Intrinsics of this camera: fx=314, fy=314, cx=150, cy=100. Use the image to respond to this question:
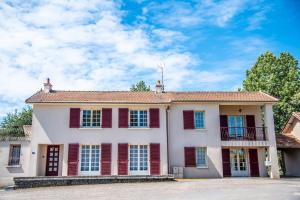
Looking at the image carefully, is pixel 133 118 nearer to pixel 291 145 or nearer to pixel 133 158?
pixel 133 158

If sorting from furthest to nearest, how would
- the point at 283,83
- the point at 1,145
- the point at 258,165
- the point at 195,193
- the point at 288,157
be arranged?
1. the point at 283,83
2. the point at 288,157
3. the point at 258,165
4. the point at 1,145
5. the point at 195,193

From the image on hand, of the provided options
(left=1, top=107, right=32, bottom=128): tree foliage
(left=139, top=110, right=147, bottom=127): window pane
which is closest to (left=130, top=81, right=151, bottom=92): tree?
(left=1, top=107, right=32, bottom=128): tree foliage

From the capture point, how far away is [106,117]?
22.0 meters

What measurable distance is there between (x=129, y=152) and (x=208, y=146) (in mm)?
5510

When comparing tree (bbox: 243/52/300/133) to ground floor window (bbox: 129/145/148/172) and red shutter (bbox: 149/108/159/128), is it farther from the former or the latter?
ground floor window (bbox: 129/145/148/172)

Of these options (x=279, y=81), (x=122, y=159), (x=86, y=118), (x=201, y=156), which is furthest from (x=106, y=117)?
(x=279, y=81)

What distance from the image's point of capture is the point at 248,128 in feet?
77.3

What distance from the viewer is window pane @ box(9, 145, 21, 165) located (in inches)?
842

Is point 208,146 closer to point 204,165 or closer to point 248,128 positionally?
point 204,165

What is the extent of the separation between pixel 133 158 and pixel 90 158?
2930 millimetres

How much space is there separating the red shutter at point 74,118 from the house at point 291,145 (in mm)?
14905

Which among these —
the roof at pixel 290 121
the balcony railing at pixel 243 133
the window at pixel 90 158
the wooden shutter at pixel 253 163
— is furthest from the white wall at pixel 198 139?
the roof at pixel 290 121

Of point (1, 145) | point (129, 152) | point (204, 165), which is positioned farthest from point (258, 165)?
point (1, 145)

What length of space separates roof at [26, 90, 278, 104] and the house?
13.1 feet
